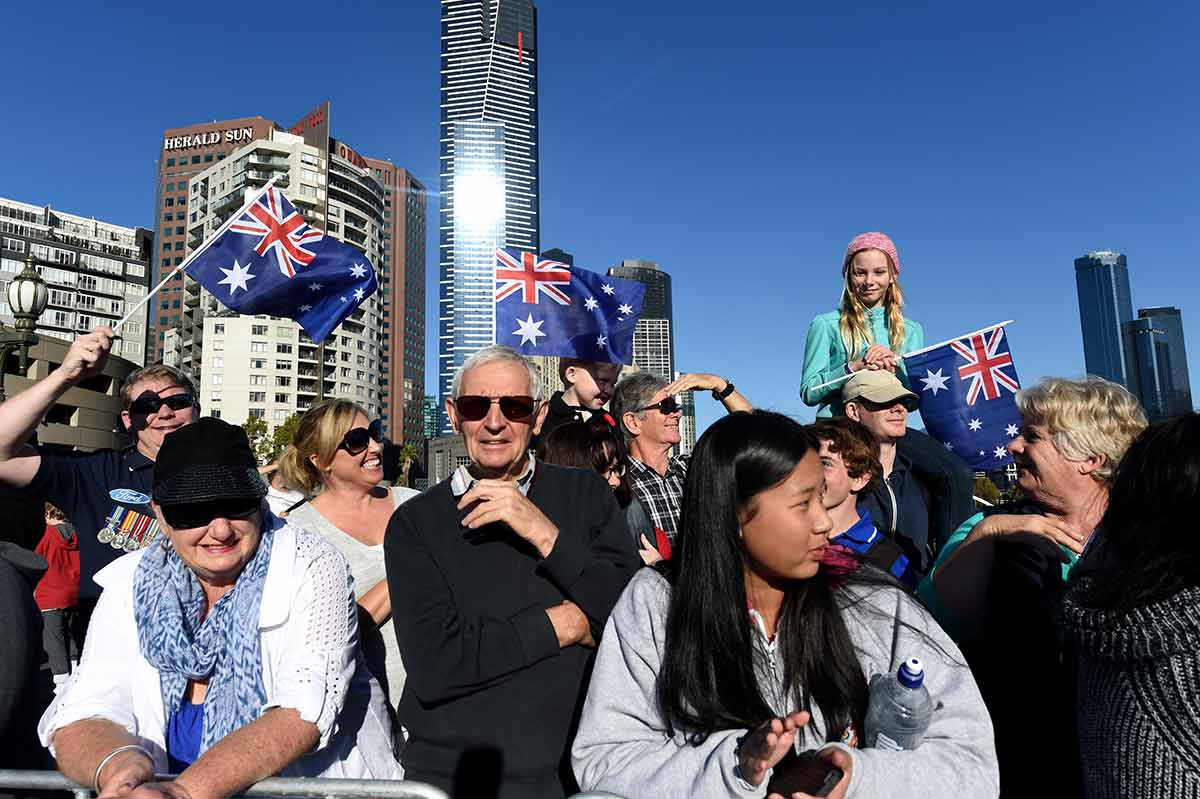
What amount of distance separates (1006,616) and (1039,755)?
0.47 meters

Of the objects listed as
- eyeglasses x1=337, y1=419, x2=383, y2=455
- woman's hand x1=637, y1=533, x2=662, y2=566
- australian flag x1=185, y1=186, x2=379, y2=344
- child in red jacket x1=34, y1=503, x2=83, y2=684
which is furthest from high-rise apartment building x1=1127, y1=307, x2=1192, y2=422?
child in red jacket x1=34, y1=503, x2=83, y2=684

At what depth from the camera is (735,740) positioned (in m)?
2.00

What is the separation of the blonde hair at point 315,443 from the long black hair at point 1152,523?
142 inches

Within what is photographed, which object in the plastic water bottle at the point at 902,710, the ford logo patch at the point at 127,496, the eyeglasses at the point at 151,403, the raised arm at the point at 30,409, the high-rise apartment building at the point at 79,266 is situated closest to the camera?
the plastic water bottle at the point at 902,710

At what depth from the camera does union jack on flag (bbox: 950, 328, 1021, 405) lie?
5.73 metres

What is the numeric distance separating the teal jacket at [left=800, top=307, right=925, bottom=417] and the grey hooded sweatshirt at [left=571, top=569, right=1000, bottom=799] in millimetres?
3169

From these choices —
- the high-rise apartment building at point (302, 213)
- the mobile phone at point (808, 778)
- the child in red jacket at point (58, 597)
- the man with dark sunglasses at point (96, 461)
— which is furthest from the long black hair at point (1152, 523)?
the high-rise apartment building at point (302, 213)

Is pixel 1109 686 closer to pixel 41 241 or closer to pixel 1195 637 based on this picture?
pixel 1195 637

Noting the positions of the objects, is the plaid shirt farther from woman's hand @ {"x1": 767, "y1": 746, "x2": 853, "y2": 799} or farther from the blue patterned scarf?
woman's hand @ {"x1": 767, "y1": 746, "x2": 853, "y2": 799}

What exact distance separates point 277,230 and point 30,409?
10.8 ft

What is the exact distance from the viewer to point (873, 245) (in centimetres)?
520

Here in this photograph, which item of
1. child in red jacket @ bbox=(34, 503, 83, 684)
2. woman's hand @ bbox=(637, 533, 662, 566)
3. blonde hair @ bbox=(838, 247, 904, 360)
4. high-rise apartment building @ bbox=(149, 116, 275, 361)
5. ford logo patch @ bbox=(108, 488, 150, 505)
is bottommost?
child in red jacket @ bbox=(34, 503, 83, 684)

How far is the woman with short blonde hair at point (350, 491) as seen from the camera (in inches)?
147

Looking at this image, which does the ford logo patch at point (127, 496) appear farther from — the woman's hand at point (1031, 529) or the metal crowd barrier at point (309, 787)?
the woman's hand at point (1031, 529)
